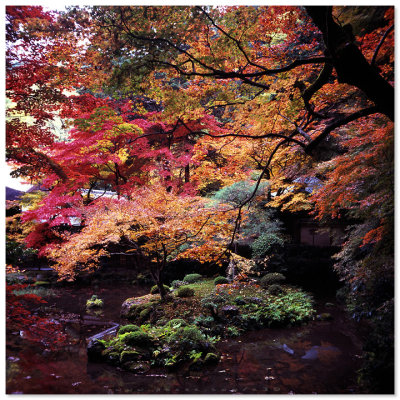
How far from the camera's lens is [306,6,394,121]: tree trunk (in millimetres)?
2461

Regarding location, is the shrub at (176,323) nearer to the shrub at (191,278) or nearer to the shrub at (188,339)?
the shrub at (188,339)

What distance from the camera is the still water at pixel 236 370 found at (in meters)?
3.35

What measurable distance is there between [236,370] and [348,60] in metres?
4.40

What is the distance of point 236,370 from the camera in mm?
4230

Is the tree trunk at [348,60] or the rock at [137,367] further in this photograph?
the rock at [137,367]

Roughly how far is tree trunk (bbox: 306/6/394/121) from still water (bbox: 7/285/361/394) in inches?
130

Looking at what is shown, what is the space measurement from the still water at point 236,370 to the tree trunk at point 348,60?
3.29m

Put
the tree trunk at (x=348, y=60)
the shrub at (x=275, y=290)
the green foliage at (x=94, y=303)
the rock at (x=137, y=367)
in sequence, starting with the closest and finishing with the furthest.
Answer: the tree trunk at (x=348, y=60), the rock at (x=137, y=367), the shrub at (x=275, y=290), the green foliage at (x=94, y=303)

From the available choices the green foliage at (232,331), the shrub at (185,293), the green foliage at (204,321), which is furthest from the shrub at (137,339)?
the shrub at (185,293)

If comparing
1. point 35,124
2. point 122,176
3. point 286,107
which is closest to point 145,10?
point 35,124

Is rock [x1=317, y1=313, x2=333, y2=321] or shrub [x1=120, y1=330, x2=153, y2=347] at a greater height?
shrub [x1=120, y1=330, x2=153, y2=347]

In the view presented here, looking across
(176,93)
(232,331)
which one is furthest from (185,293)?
(176,93)

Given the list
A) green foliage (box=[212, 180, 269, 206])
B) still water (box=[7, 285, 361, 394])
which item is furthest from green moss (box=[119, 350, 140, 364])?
green foliage (box=[212, 180, 269, 206])

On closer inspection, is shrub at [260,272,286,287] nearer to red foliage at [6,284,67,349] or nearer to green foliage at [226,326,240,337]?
green foliage at [226,326,240,337]
